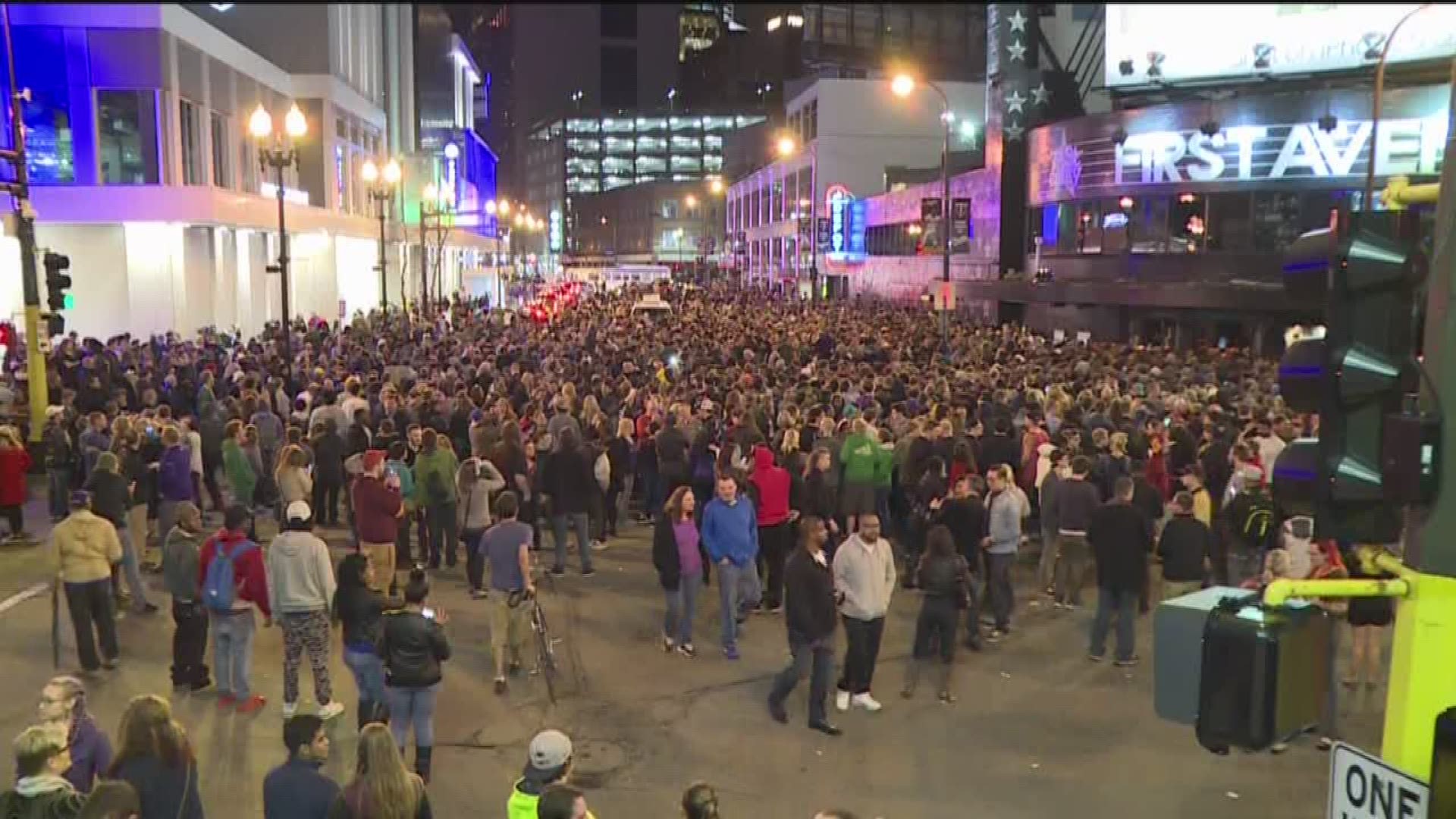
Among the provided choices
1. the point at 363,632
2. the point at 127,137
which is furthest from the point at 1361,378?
the point at 127,137

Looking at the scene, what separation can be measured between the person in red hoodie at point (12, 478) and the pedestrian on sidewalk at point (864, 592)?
389 inches

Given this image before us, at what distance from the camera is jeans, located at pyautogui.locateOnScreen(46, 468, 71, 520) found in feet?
46.6

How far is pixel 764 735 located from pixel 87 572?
5431mm

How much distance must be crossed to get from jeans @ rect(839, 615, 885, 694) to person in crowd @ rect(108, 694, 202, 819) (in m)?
4.92

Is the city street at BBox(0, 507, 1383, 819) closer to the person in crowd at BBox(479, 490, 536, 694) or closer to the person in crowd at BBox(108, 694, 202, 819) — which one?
the person in crowd at BBox(479, 490, 536, 694)

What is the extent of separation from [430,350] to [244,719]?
54.6ft

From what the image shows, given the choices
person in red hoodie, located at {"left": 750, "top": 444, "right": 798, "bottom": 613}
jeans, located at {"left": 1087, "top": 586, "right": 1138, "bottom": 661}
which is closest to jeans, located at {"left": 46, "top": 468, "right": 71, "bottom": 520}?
person in red hoodie, located at {"left": 750, "top": 444, "right": 798, "bottom": 613}

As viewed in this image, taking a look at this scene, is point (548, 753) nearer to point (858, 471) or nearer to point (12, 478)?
point (858, 471)

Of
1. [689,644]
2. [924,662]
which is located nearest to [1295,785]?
[924,662]

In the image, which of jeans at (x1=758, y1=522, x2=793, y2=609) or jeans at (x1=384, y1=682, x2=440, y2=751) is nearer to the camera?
jeans at (x1=384, y1=682, x2=440, y2=751)

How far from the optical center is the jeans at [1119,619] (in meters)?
10.2

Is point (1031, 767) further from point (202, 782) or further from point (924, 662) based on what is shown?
point (202, 782)

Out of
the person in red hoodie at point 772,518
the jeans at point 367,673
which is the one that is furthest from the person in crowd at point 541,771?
the person in red hoodie at point 772,518

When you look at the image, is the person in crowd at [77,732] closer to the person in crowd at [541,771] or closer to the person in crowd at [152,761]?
the person in crowd at [152,761]
